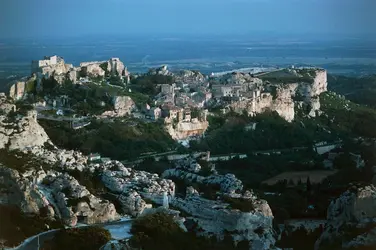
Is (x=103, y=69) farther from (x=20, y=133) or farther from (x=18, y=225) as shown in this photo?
(x=18, y=225)

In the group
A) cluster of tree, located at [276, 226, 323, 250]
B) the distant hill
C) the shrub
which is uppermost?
the shrub

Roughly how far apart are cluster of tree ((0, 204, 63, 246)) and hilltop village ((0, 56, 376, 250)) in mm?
27

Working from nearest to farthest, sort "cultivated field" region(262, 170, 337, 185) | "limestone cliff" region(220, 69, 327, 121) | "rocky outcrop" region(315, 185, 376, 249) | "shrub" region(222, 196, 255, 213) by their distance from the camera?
"rocky outcrop" region(315, 185, 376, 249), "shrub" region(222, 196, 255, 213), "cultivated field" region(262, 170, 337, 185), "limestone cliff" region(220, 69, 327, 121)

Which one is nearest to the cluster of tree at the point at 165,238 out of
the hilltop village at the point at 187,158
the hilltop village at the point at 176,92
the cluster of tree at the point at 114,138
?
the hilltop village at the point at 187,158

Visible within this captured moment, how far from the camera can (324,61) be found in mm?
45875

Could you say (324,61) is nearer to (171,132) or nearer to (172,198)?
(171,132)

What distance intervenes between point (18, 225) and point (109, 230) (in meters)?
1.40

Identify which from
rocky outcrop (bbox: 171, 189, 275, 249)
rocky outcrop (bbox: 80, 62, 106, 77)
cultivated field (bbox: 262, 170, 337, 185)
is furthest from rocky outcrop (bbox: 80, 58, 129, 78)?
rocky outcrop (bbox: 171, 189, 275, 249)

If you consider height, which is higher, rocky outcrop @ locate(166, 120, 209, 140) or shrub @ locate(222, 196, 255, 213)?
shrub @ locate(222, 196, 255, 213)

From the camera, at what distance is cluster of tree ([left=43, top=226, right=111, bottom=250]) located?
10.8m

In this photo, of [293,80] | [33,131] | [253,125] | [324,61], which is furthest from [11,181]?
[324,61]

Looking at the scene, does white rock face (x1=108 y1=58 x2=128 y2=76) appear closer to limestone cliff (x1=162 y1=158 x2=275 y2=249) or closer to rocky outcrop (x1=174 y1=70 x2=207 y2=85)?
rocky outcrop (x1=174 y1=70 x2=207 y2=85)

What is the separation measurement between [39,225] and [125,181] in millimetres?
3357

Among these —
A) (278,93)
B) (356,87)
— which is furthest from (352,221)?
(356,87)
